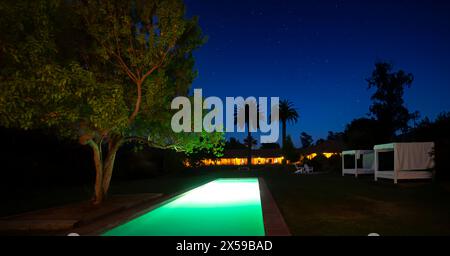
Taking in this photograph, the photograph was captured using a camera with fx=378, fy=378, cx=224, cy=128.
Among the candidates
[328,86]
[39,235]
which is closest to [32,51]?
[39,235]

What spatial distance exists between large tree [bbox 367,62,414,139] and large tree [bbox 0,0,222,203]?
3746 cm

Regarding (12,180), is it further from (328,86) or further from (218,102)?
(328,86)

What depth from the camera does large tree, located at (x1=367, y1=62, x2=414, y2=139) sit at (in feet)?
151

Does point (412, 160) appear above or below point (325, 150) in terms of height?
below

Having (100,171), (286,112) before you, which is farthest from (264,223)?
(286,112)

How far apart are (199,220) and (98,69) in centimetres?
591

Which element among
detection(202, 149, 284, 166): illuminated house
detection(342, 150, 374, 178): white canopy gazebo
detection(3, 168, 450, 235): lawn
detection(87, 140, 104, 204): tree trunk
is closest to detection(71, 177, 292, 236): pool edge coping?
detection(3, 168, 450, 235): lawn

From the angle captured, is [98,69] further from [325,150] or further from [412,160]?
[325,150]

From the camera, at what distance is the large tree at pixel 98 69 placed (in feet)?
28.2

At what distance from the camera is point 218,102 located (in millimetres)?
14328

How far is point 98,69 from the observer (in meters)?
12.2

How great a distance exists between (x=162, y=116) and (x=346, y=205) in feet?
21.2

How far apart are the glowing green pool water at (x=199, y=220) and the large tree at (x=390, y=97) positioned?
37.2 metres

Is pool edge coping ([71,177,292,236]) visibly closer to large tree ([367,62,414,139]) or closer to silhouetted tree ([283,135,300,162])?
large tree ([367,62,414,139])
